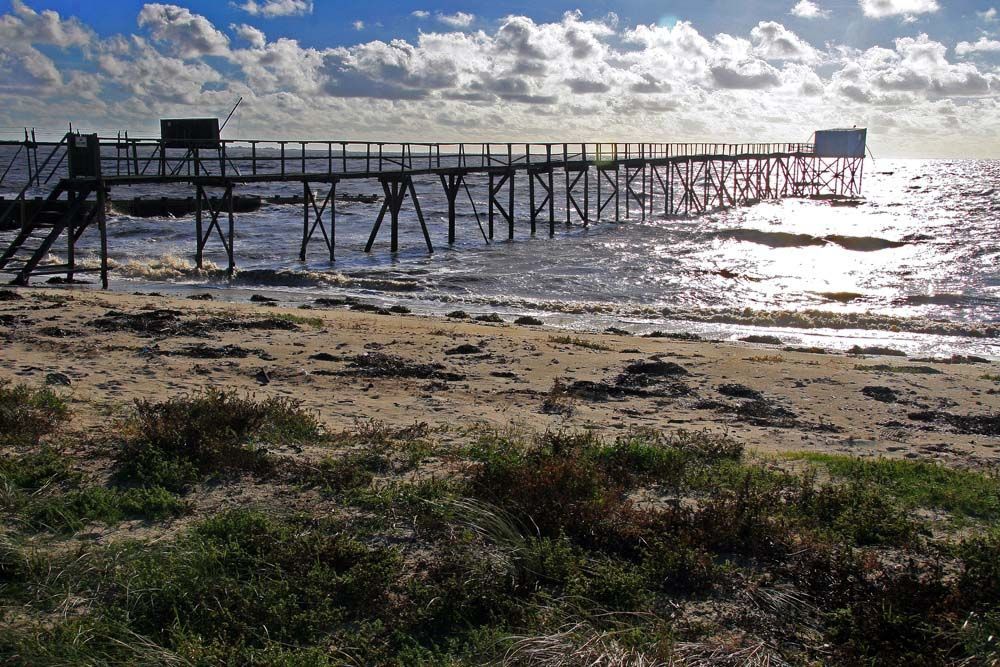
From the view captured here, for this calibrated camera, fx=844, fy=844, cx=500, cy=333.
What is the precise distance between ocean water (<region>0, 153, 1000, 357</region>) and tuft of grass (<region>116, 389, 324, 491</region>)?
11.2 meters

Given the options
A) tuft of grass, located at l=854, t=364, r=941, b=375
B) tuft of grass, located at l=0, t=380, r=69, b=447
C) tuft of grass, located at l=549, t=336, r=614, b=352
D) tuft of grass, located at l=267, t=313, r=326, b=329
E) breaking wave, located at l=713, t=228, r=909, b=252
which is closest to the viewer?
tuft of grass, located at l=0, t=380, r=69, b=447

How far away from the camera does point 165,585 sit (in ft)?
13.8

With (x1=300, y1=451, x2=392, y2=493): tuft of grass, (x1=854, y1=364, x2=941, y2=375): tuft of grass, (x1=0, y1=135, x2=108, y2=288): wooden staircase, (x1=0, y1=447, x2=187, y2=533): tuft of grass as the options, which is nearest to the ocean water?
(x1=0, y1=135, x2=108, y2=288): wooden staircase

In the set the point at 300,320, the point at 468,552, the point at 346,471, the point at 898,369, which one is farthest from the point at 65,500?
the point at 898,369

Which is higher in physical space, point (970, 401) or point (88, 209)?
point (88, 209)

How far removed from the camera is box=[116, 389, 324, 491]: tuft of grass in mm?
5777

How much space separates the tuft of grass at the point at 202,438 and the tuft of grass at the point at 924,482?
13.7 ft

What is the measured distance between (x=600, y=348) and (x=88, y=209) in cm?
1382

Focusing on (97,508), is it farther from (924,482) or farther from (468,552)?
(924,482)

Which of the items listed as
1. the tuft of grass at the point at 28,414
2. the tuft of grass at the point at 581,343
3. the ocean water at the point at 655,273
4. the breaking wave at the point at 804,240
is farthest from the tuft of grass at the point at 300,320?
the breaking wave at the point at 804,240

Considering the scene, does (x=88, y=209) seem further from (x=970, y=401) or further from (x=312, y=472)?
(x=970, y=401)

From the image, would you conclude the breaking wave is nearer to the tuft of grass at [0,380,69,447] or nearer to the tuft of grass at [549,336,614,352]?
the tuft of grass at [549,336,614,352]

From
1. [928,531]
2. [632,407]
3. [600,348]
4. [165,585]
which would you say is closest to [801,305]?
[600,348]

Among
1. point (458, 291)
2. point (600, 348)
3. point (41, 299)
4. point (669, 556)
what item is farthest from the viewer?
point (458, 291)
